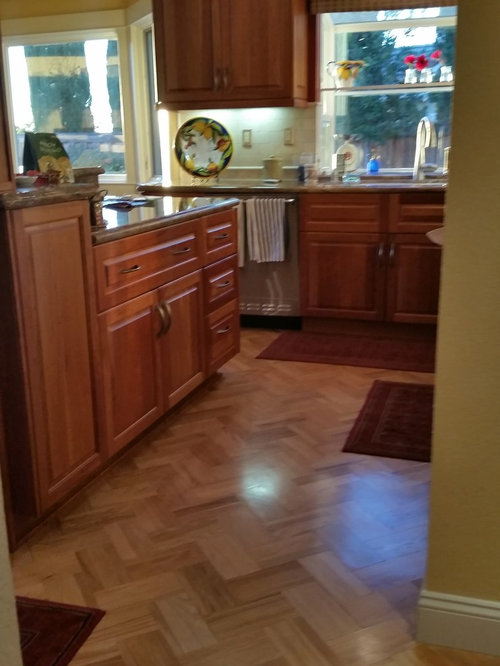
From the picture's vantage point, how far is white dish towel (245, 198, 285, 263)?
440 centimetres

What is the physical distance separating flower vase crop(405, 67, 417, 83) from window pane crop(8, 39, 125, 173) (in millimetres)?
2118

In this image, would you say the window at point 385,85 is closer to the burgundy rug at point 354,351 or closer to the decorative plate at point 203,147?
the decorative plate at point 203,147

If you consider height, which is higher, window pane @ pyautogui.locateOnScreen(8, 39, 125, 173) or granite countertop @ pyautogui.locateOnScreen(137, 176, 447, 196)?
window pane @ pyautogui.locateOnScreen(8, 39, 125, 173)

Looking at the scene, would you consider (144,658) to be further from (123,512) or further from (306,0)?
(306,0)

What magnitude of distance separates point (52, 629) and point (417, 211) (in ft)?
10.2

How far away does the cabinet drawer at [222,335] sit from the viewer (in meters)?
3.39

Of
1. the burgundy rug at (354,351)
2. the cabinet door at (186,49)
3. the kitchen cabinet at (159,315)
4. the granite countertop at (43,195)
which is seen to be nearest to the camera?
the granite countertop at (43,195)

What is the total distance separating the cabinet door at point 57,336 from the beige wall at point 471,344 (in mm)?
1143

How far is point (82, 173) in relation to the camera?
110 inches

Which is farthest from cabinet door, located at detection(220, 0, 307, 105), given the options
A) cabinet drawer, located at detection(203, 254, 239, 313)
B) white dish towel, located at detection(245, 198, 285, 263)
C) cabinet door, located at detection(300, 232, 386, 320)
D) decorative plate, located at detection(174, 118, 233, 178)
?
cabinet drawer, located at detection(203, 254, 239, 313)

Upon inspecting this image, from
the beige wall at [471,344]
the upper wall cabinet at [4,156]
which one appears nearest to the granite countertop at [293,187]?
the upper wall cabinet at [4,156]

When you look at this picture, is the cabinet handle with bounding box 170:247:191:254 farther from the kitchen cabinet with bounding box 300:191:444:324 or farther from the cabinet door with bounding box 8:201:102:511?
the kitchen cabinet with bounding box 300:191:444:324

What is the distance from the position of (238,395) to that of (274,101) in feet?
6.86

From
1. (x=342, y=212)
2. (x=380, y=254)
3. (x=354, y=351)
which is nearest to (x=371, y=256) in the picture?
(x=380, y=254)
